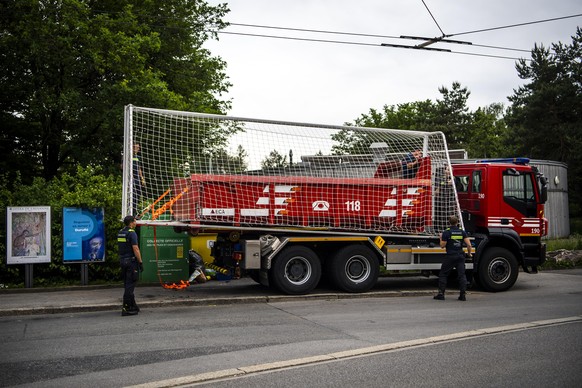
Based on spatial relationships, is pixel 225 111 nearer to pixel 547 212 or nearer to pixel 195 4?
pixel 195 4

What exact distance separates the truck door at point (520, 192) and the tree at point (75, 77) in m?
13.5

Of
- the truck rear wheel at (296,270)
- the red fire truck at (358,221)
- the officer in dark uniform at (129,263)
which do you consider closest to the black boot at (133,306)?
the officer in dark uniform at (129,263)

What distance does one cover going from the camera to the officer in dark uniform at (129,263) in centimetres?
1032

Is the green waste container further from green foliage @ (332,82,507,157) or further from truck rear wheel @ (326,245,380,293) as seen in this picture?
green foliage @ (332,82,507,157)

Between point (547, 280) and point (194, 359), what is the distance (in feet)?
39.8

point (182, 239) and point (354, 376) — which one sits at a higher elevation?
point (182, 239)

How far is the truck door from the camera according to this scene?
1400 centimetres

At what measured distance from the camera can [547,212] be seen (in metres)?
30.2

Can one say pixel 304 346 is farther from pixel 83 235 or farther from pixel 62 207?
pixel 62 207

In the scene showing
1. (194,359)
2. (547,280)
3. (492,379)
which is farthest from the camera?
(547,280)

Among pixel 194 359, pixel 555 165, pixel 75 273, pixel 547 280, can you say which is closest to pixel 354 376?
pixel 194 359

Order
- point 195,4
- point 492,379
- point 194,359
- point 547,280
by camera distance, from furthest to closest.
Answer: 1. point 195,4
2. point 547,280
3. point 194,359
4. point 492,379

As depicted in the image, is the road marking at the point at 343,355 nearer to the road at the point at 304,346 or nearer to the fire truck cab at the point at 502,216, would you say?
the road at the point at 304,346

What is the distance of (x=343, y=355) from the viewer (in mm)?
7246
